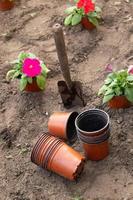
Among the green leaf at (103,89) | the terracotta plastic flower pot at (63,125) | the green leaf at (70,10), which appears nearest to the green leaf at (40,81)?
the terracotta plastic flower pot at (63,125)

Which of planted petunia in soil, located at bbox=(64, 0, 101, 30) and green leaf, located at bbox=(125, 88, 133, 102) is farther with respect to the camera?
planted petunia in soil, located at bbox=(64, 0, 101, 30)

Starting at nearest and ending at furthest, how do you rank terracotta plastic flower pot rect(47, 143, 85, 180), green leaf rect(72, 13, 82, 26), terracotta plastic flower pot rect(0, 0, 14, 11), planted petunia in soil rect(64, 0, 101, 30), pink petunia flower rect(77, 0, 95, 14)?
terracotta plastic flower pot rect(47, 143, 85, 180)
pink petunia flower rect(77, 0, 95, 14)
planted petunia in soil rect(64, 0, 101, 30)
green leaf rect(72, 13, 82, 26)
terracotta plastic flower pot rect(0, 0, 14, 11)

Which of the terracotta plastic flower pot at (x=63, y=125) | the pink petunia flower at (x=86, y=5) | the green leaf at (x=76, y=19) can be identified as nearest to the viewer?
the terracotta plastic flower pot at (x=63, y=125)

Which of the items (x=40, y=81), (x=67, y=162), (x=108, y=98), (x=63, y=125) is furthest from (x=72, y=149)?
(x=40, y=81)

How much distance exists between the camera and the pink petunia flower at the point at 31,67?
4.24 m

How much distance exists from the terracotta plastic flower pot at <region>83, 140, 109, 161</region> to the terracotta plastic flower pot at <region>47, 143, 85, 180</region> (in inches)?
4.2

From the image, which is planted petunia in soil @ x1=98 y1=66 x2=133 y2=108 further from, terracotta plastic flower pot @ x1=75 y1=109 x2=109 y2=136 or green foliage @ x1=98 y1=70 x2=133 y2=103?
terracotta plastic flower pot @ x1=75 y1=109 x2=109 y2=136

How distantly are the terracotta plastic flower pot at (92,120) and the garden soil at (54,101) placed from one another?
239 millimetres

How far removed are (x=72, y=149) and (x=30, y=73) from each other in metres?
1.00

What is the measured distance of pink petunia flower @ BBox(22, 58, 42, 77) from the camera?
4238 millimetres

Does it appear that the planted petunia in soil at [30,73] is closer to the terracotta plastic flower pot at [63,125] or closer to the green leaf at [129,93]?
the terracotta plastic flower pot at [63,125]

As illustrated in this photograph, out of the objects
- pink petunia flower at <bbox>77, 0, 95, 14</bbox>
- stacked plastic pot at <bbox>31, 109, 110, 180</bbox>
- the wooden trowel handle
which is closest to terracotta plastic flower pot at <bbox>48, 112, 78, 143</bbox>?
stacked plastic pot at <bbox>31, 109, 110, 180</bbox>

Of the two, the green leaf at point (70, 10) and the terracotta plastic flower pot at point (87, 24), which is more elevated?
the green leaf at point (70, 10)

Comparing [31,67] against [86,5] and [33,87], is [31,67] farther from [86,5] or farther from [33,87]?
[86,5]
